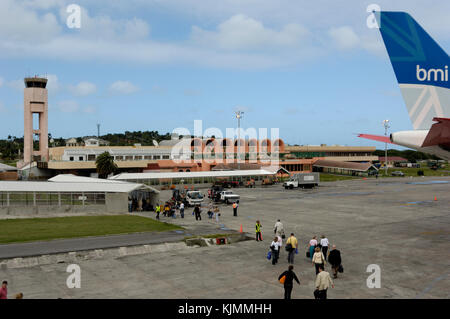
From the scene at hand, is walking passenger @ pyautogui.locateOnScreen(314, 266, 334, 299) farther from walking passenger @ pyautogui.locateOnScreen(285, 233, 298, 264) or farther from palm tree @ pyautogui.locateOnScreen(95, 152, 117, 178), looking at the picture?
palm tree @ pyautogui.locateOnScreen(95, 152, 117, 178)

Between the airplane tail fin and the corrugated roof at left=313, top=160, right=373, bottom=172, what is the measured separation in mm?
80267

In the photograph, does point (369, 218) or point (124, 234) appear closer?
point (124, 234)

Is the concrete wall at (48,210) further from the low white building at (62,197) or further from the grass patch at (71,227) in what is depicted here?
the grass patch at (71,227)

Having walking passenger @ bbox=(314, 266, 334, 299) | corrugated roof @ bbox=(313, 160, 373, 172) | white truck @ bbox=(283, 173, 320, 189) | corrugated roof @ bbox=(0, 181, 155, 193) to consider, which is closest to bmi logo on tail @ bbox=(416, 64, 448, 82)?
walking passenger @ bbox=(314, 266, 334, 299)

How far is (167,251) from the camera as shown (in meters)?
21.4

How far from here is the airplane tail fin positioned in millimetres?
14664

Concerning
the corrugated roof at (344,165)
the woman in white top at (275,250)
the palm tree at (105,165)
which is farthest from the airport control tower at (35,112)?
the woman in white top at (275,250)

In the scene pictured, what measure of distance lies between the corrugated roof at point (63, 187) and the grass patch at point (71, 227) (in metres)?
3.63

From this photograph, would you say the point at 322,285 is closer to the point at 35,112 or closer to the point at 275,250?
the point at 275,250

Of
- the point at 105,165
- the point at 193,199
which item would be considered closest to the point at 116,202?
the point at 193,199

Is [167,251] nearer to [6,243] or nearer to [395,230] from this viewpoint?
[6,243]

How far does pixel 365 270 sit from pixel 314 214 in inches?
707

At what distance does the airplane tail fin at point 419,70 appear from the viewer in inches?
577
